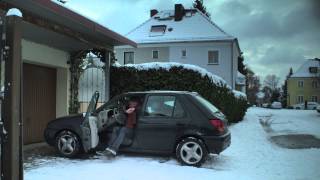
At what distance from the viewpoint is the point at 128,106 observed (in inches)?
417

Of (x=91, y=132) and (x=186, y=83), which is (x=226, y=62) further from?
(x=91, y=132)

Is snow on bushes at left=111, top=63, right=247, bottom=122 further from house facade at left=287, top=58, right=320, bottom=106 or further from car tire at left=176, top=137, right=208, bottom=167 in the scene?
house facade at left=287, top=58, right=320, bottom=106

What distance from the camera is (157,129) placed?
10156mm

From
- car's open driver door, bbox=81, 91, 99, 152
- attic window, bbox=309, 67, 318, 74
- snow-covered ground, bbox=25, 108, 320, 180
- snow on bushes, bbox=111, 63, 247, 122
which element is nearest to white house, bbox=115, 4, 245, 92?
snow on bushes, bbox=111, 63, 247, 122

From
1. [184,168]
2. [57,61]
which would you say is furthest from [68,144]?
[57,61]

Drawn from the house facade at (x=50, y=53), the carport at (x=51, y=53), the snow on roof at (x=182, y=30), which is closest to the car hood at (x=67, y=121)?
the carport at (x=51, y=53)

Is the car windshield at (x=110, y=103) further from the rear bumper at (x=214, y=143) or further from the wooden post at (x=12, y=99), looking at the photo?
the wooden post at (x=12, y=99)

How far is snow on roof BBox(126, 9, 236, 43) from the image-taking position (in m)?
42.6

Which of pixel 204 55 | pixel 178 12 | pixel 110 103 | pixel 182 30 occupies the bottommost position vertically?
pixel 110 103

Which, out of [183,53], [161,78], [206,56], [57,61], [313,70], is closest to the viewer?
[57,61]

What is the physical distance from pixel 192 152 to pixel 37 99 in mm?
5874

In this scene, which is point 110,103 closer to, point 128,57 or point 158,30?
point 128,57

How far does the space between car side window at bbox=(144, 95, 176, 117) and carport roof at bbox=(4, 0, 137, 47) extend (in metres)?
2.33

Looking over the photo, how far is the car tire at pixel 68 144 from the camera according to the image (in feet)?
34.3
